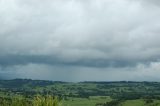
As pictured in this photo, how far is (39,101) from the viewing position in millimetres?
47438

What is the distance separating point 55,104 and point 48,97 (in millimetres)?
1690

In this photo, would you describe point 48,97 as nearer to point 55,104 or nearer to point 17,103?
point 55,104

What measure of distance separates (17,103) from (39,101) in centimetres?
5553

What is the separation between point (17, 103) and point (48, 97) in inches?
2195

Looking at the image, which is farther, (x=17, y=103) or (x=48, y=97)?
(x=17, y=103)

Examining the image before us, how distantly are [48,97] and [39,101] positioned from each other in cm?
140

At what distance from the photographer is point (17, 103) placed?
100688mm

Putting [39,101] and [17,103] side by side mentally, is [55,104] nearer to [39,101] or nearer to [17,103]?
[39,101]

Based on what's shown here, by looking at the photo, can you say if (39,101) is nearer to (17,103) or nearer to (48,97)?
(48,97)

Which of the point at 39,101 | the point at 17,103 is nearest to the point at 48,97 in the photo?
the point at 39,101

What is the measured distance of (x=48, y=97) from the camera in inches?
1875

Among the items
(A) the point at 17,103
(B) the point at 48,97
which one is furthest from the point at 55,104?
(A) the point at 17,103

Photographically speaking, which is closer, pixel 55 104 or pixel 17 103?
pixel 55 104
